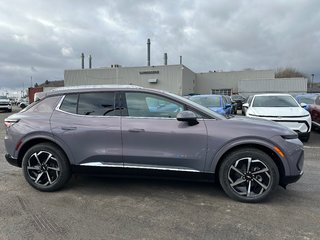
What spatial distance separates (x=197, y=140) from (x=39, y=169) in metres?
2.54

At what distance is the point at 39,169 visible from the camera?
455cm

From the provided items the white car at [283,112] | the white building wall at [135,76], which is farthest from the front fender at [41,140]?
the white building wall at [135,76]

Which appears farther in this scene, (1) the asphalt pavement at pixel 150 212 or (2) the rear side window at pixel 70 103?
(2) the rear side window at pixel 70 103

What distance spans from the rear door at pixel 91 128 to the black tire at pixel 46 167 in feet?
0.68

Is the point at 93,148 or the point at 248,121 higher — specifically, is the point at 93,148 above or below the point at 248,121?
below

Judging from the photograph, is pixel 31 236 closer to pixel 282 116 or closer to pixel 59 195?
pixel 59 195

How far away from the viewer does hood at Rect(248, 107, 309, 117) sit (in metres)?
8.42

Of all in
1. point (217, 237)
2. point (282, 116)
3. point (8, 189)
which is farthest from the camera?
point (282, 116)

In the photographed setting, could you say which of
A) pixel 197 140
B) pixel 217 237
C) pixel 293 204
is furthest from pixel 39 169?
pixel 293 204

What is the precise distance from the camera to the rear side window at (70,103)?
4.53m

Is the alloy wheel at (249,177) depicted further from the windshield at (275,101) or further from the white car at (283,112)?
the windshield at (275,101)

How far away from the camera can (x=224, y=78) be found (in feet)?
171

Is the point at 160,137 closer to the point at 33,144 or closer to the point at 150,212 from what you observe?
the point at 150,212

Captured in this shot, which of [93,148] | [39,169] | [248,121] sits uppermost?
[248,121]
